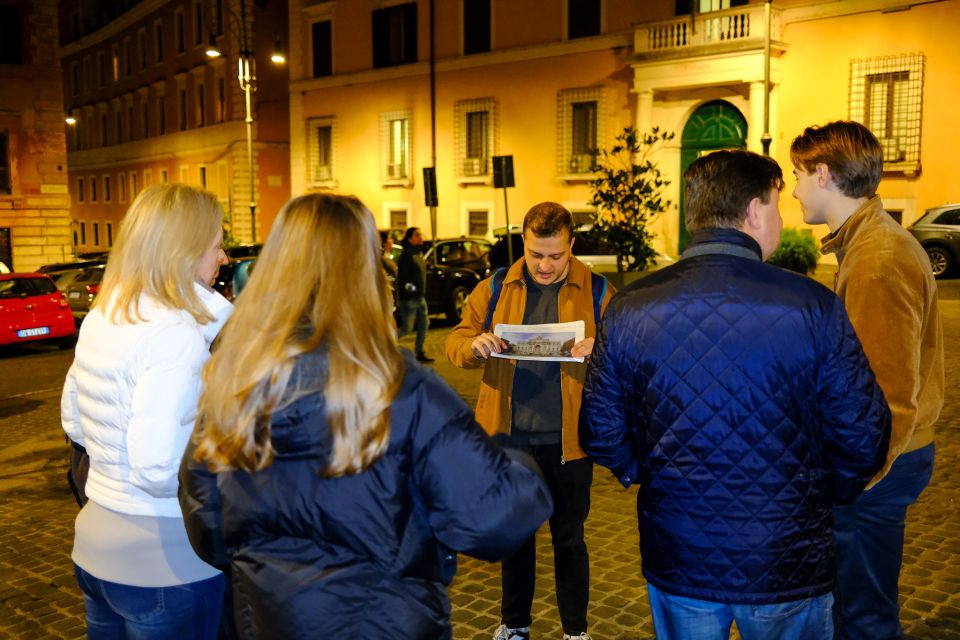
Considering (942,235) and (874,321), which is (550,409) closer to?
(874,321)

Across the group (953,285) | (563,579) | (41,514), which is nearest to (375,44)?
(953,285)

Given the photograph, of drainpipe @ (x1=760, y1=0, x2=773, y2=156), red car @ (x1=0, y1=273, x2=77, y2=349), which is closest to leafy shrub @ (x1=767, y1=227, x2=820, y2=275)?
drainpipe @ (x1=760, y1=0, x2=773, y2=156)

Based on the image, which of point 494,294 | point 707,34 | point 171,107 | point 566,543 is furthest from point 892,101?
point 171,107

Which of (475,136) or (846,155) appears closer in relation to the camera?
(846,155)

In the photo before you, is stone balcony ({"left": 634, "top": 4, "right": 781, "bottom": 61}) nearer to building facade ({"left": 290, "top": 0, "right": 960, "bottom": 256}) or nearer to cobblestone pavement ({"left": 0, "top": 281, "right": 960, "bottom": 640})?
building facade ({"left": 290, "top": 0, "right": 960, "bottom": 256})

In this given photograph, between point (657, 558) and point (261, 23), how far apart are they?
133 feet

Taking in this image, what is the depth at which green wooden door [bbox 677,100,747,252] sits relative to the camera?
25156mm

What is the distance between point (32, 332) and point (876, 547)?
14.1 m

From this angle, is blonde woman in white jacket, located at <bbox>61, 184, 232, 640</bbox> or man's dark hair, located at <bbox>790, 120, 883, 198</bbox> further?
man's dark hair, located at <bbox>790, 120, 883, 198</bbox>

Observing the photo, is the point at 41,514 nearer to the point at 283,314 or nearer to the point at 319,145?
the point at 283,314

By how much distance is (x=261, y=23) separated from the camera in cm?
3944

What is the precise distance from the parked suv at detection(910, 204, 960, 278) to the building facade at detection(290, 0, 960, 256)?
7.54ft

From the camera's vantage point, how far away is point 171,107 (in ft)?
150

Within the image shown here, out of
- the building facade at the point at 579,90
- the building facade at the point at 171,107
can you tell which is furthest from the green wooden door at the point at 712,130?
the building facade at the point at 171,107
